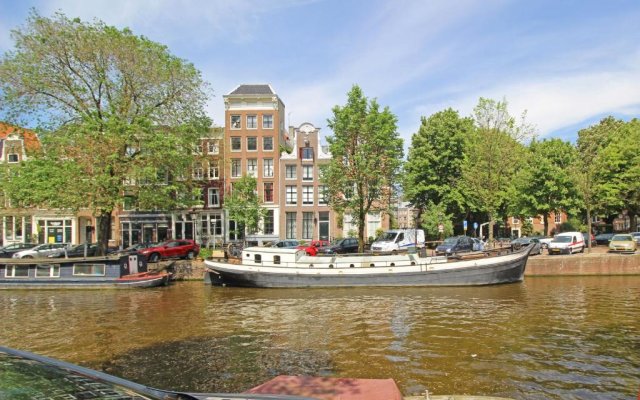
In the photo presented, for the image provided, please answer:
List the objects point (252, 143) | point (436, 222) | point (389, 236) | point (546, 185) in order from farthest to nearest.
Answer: point (252, 143)
point (436, 222)
point (546, 185)
point (389, 236)

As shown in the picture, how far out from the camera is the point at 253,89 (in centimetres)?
5356

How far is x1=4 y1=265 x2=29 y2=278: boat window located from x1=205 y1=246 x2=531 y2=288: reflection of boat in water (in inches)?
476

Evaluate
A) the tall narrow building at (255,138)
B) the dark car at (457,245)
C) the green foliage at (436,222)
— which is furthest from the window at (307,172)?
the dark car at (457,245)

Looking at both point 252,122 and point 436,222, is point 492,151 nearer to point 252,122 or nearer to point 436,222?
point 436,222

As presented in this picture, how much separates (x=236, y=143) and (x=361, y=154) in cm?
2227

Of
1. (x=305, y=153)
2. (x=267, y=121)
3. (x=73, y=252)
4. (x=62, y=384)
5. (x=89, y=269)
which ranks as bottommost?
(x=89, y=269)

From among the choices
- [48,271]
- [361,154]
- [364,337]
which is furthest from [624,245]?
[48,271]

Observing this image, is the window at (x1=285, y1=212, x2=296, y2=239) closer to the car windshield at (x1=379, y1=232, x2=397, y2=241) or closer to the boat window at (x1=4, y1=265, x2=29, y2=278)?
the car windshield at (x1=379, y1=232, x2=397, y2=241)

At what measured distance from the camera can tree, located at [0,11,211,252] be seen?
97.9 feet

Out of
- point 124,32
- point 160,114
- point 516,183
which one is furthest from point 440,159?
point 124,32

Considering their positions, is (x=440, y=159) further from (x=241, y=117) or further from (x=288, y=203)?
(x=241, y=117)

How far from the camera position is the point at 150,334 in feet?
50.5

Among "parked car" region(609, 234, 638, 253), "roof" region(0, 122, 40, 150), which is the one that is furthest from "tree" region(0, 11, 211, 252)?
"parked car" region(609, 234, 638, 253)

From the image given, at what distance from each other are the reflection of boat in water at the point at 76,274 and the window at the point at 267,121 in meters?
26.8
